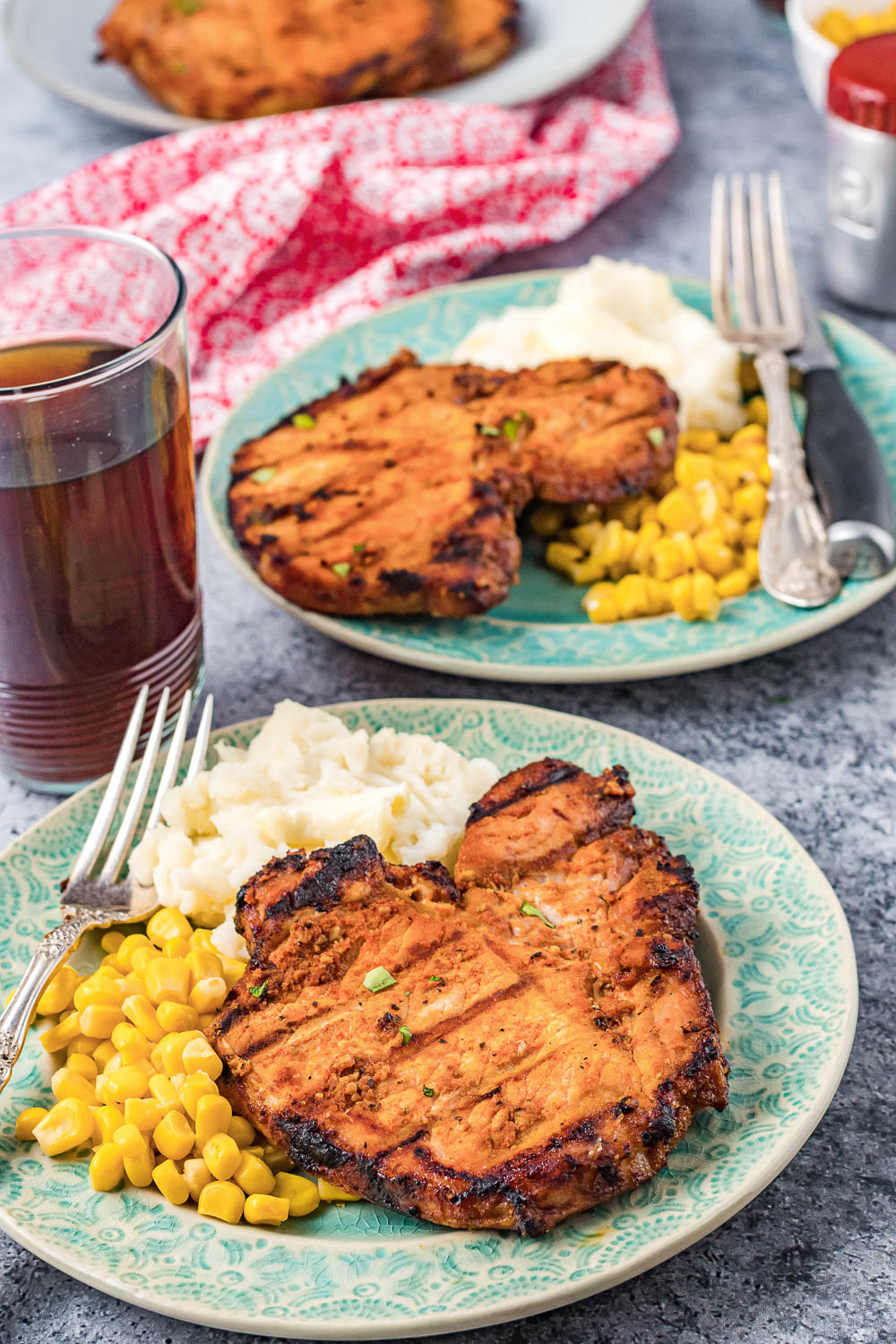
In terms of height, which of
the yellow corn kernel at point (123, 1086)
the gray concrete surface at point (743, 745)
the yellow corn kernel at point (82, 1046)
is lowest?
the gray concrete surface at point (743, 745)

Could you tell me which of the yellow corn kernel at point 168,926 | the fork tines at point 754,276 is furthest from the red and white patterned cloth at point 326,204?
the yellow corn kernel at point 168,926

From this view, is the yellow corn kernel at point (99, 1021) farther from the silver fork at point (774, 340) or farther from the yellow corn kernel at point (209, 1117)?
the silver fork at point (774, 340)

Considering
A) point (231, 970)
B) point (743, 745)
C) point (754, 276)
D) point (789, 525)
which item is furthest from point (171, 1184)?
point (754, 276)

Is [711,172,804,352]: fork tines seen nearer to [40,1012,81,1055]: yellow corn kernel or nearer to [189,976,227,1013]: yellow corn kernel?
[189,976,227,1013]: yellow corn kernel

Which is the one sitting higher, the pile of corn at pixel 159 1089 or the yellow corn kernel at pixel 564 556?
the pile of corn at pixel 159 1089

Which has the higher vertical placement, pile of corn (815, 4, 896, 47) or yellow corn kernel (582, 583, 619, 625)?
pile of corn (815, 4, 896, 47)

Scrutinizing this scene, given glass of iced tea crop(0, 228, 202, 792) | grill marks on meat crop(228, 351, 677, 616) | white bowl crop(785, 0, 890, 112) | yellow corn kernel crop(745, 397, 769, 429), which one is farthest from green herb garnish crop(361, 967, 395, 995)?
white bowl crop(785, 0, 890, 112)
